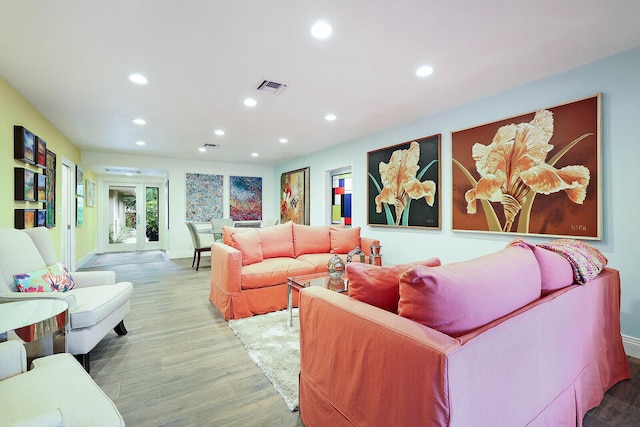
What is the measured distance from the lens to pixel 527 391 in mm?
1114

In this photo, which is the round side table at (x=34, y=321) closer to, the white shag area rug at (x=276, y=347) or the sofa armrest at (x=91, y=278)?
the sofa armrest at (x=91, y=278)

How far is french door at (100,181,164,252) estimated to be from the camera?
320 inches

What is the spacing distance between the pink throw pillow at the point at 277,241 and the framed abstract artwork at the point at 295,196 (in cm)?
241

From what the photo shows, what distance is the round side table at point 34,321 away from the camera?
130 cm

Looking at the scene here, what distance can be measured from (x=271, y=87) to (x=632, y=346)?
148 inches

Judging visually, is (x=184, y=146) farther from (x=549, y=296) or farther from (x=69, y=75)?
(x=549, y=296)

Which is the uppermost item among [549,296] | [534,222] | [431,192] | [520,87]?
[520,87]

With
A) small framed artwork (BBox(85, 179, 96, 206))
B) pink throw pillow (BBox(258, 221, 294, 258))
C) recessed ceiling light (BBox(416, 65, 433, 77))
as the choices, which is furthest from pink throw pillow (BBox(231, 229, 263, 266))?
small framed artwork (BBox(85, 179, 96, 206))

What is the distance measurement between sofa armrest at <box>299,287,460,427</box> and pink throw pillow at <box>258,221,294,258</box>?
225 cm

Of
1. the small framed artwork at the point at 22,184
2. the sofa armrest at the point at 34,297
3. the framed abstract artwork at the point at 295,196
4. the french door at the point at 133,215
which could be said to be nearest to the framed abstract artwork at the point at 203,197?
the framed abstract artwork at the point at 295,196

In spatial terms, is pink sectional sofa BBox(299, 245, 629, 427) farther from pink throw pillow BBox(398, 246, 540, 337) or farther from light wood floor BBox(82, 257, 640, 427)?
light wood floor BBox(82, 257, 640, 427)

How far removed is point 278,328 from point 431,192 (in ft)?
8.08

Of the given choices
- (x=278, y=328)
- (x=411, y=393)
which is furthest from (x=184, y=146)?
(x=411, y=393)

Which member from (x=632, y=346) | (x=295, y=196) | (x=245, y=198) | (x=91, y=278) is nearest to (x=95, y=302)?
(x=91, y=278)
